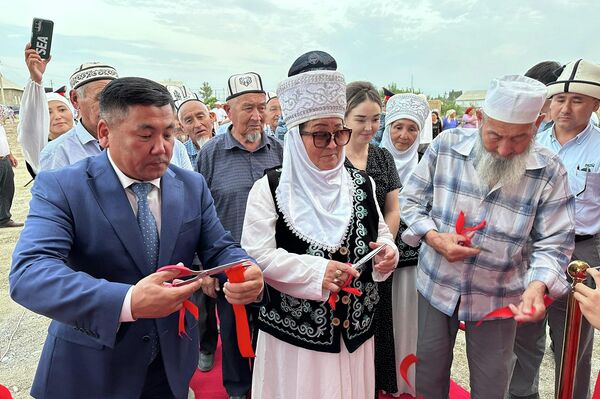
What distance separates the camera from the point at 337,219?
194cm

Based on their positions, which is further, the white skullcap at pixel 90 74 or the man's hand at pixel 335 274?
the white skullcap at pixel 90 74

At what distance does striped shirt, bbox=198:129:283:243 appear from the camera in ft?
9.39

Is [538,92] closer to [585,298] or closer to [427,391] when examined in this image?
[585,298]

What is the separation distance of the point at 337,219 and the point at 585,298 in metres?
1.06

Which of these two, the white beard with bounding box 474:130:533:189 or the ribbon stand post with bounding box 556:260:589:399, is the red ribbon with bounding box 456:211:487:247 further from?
the ribbon stand post with bounding box 556:260:589:399

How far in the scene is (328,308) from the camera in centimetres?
191

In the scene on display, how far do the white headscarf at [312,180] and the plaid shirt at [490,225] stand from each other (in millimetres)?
569

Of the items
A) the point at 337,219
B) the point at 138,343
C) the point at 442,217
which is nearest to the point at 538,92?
the point at 442,217

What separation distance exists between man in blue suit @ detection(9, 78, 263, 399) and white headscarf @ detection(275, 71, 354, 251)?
0.39 metres

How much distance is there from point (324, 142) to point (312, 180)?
7.8 inches

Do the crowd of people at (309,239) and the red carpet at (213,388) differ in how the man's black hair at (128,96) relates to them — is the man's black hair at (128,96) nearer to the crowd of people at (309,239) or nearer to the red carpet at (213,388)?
the crowd of people at (309,239)

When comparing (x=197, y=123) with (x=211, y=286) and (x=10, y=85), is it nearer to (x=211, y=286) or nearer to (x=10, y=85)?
(x=211, y=286)

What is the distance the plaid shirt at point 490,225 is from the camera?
6.69ft

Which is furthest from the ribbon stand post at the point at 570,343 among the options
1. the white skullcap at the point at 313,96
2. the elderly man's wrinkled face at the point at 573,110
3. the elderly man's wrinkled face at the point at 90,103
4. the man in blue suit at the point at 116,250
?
the elderly man's wrinkled face at the point at 90,103
